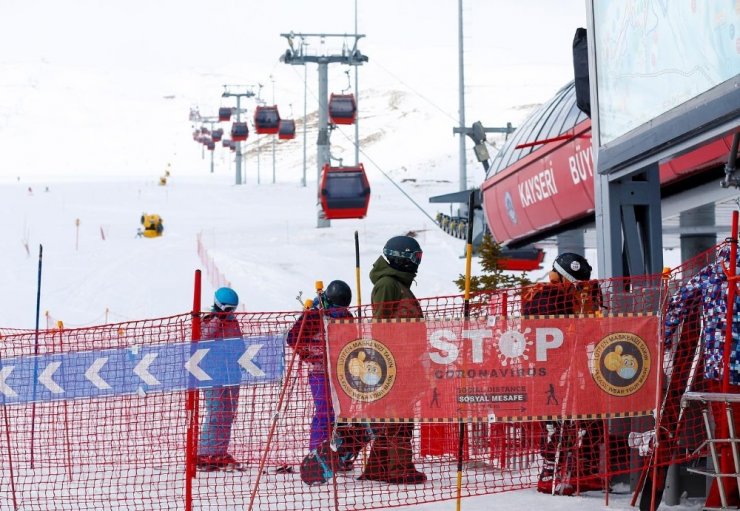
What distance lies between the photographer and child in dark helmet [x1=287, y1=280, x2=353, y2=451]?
259 inches

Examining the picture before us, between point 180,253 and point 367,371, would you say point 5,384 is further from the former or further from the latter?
point 180,253

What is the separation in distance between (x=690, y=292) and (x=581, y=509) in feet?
4.88

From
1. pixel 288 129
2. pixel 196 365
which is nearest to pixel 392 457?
pixel 196 365

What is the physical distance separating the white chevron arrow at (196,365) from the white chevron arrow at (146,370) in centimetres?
23

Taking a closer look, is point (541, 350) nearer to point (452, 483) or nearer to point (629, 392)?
point (629, 392)

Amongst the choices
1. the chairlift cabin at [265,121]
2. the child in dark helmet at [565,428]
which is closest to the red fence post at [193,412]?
the child in dark helmet at [565,428]

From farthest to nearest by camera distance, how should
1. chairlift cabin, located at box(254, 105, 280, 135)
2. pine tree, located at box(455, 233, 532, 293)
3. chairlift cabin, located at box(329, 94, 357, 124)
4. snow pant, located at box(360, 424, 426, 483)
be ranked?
chairlift cabin, located at box(254, 105, 280, 135)
chairlift cabin, located at box(329, 94, 357, 124)
pine tree, located at box(455, 233, 532, 293)
snow pant, located at box(360, 424, 426, 483)

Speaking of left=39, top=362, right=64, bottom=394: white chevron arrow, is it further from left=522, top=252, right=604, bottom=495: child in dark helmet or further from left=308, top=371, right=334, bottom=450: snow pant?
left=522, top=252, right=604, bottom=495: child in dark helmet

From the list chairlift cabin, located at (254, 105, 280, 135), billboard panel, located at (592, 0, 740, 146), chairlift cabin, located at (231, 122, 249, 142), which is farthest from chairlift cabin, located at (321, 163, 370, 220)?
chairlift cabin, located at (231, 122, 249, 142)

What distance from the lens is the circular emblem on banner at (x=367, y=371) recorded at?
6434 millimetres

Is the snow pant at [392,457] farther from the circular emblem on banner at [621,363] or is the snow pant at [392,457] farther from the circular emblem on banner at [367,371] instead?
the circular emblem on banner at [621,363]

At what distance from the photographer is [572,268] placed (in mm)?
7250

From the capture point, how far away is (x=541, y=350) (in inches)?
252

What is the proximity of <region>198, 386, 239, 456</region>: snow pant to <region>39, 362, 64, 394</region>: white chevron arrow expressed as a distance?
0.95 m
